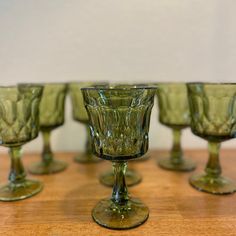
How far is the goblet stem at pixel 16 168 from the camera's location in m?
0.68

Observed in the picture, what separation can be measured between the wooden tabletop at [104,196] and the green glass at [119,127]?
0.11 feet

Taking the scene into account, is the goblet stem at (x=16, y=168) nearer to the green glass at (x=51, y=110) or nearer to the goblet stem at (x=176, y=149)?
the green glass at (x=51, y=110)

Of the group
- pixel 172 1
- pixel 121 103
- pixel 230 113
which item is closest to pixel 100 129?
pixel 121 103

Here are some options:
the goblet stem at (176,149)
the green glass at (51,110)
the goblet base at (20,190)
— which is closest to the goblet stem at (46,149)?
the green glass at (51,110)

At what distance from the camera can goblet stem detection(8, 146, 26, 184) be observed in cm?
68

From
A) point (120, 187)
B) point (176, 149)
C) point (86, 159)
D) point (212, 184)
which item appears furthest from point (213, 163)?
point (86, 159)

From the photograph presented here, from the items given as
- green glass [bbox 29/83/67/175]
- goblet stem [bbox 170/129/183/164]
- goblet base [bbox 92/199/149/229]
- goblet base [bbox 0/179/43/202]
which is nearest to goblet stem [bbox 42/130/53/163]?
green glass [bbox 29/83/67/175]

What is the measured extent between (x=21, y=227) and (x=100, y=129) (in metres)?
0.26

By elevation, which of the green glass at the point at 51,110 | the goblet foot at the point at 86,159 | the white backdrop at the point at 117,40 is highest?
the white backdrop at the point at 117,40

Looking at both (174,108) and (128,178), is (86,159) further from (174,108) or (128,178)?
(174,108)

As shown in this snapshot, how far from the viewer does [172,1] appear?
35.8 inches

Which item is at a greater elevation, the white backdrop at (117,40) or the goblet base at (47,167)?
the white backdrop at (117,40)

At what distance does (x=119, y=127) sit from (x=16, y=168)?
365 mm

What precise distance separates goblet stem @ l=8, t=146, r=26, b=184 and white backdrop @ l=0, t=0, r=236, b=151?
0.36m
